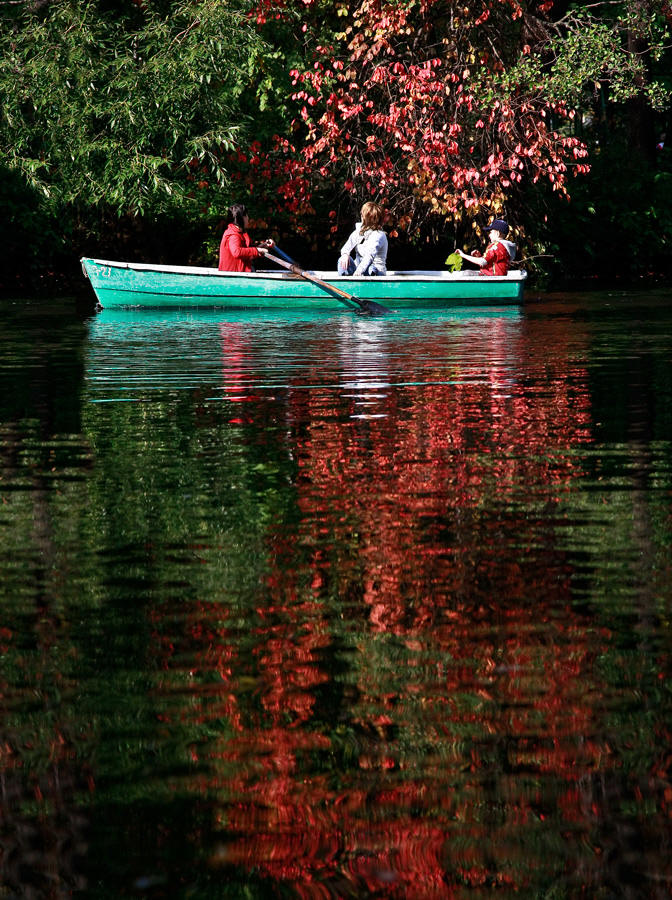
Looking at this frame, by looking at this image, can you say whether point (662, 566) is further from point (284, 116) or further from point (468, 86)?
point (284, 116)

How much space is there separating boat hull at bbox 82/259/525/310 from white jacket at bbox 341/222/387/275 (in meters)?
0.35

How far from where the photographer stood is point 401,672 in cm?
503

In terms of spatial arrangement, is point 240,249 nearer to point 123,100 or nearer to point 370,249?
point 370,249

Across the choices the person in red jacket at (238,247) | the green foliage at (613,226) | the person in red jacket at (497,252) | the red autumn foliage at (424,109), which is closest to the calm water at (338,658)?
the person in red jacket at (238,247)

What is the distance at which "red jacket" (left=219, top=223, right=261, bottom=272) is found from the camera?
2717cm

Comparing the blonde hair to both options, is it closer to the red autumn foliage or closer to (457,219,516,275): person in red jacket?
(457,219,516,275): person in red jacket

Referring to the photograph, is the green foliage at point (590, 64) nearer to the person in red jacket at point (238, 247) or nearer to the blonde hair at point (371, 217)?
the blonde hair at point (371, 217)

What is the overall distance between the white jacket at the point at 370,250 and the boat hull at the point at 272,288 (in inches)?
13.7

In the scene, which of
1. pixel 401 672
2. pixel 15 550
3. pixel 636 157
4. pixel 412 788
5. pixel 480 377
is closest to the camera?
pixel 412 788

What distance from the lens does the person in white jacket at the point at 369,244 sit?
88.7ft

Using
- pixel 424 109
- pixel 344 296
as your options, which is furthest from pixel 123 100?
pixel 344 296

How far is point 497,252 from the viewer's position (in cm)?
2830

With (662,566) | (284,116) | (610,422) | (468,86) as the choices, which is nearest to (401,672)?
(662,566)

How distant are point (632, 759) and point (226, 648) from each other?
1.56 m
